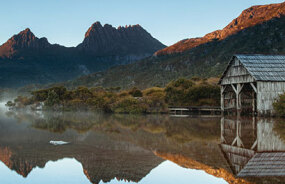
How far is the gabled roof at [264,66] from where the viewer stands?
3575cm

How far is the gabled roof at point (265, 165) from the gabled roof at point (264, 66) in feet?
77.1

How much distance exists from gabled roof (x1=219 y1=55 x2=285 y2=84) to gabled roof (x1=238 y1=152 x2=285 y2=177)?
23515mm

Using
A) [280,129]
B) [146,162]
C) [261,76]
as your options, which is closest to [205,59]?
[261,76]

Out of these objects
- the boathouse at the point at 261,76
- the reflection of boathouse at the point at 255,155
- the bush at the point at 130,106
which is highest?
the boathouse at the point at 261,76

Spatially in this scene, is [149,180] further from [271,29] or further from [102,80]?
[102,80]

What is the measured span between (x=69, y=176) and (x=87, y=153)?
373 centimetres

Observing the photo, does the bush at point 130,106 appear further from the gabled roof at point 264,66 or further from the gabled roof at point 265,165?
the gabled roof at point 265,165

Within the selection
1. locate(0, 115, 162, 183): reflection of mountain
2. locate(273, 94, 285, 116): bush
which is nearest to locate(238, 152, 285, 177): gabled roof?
locate(0, 115, 162, 183): reflection of mountain

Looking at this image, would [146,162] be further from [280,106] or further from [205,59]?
[205,59]

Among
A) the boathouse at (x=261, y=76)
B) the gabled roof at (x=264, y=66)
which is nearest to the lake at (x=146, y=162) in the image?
the boathouse at (x=261, y=76)

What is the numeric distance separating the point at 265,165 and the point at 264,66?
28.0 meters

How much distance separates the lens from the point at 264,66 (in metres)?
37.1

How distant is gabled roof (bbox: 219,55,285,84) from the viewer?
117 ft

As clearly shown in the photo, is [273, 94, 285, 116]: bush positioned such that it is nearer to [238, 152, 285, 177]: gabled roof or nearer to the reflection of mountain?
the reflection of mountain
